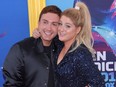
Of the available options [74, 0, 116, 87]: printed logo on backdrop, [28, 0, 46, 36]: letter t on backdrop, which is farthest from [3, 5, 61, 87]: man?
[74, 0, 116, 87]: printed logo on backdrop

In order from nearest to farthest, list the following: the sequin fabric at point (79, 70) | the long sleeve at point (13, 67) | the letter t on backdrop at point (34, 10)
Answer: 1. the sequin fabric at point (79, 70)
2. the long sleeve at point (13, 67)
3. the letter t on backdrop at point (34, 10)

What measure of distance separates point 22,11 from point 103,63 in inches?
30.3

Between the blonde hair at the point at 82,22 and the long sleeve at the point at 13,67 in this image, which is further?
the long sleeve at the point at 13,67

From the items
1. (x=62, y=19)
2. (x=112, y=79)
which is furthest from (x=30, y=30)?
(x=112, y=79)

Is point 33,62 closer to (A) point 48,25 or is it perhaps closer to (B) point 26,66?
(B) point 26,66

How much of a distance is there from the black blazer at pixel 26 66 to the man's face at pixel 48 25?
0.31ft

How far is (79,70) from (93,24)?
0.73 meters

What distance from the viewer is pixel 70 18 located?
1664 millimetres

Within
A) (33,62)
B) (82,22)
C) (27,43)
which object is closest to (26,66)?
(33,62)

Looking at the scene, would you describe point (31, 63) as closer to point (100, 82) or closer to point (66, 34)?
point (66, 34)

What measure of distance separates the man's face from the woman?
9cm

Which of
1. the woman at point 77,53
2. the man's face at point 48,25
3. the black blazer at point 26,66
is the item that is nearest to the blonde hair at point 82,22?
the woman at point 77,53

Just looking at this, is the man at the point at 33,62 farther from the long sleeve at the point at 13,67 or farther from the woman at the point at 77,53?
the woman at the point at 77,53

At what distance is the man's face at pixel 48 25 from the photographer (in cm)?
180
